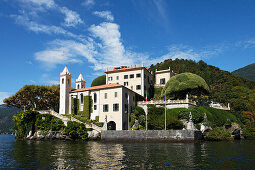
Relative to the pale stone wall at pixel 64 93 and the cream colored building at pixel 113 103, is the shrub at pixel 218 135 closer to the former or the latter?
the cream colored building at pixel 113 103

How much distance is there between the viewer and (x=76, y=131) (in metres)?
51.4

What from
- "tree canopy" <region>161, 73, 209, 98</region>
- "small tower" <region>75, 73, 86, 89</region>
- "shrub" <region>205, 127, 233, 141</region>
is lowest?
"shrub" <region>205, 127, 233, 141</region>

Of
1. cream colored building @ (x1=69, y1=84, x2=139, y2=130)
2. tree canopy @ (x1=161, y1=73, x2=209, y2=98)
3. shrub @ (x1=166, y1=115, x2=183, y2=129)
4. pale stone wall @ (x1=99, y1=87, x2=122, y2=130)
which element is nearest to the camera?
shrub @ (x1=166, y1=115, x2=183, y2=129)

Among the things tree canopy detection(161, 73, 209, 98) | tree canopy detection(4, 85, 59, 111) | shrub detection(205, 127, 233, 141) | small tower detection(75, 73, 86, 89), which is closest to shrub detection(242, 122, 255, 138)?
shrub detection(205, 127, 233, 141)

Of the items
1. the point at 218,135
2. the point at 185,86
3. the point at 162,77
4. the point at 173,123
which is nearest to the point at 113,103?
the point at 173,123

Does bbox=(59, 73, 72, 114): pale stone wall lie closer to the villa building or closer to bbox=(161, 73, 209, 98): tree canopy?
the villa building

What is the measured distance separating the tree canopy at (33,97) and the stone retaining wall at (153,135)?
87.8 feet

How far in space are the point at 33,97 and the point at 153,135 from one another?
38715mm

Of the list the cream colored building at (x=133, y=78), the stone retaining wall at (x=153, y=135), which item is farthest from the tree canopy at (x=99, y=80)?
the stone retaining wall at (x=153, y=135)

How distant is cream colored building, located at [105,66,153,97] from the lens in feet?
221

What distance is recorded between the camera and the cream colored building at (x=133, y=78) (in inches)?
2655

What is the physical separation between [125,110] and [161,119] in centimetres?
983

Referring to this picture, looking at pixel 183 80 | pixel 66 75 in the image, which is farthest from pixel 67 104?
pixel 183 80

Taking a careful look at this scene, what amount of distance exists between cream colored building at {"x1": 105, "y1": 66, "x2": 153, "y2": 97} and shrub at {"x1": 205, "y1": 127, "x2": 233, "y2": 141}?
74.4 feet
